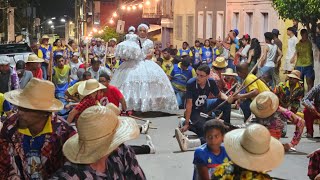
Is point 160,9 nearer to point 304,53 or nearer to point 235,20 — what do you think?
point 235,20

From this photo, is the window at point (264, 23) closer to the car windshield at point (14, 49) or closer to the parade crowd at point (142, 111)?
the parade crowd at point (142, 111)

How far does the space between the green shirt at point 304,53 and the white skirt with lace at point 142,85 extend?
131 inches

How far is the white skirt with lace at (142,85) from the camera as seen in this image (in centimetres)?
1491

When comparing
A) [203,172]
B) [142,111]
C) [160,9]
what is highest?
[160,9]

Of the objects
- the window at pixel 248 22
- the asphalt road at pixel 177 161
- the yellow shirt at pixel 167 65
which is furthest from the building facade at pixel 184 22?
the asphalt road at pixel 177 161

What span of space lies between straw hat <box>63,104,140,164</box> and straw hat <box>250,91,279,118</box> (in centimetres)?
444

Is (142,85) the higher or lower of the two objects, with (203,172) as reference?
higher

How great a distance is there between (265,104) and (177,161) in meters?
2.21

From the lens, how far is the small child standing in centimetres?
595

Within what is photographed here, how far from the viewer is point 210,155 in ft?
19.7

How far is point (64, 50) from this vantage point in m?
22.1

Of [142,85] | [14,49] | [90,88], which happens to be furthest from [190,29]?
[90,88]

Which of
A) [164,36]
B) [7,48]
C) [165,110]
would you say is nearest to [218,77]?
[165,110]

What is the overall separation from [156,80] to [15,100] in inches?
404
